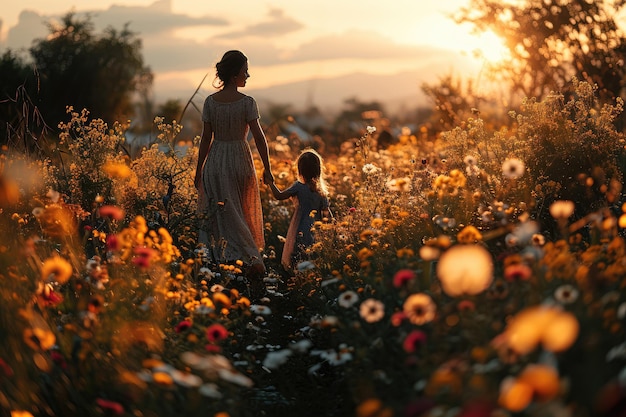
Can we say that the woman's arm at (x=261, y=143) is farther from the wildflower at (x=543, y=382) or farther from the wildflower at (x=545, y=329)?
the wildflower at (x=543, y=382)

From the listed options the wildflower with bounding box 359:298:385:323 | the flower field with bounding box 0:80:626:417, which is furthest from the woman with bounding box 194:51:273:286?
the wildflower with bounding box 359:298:385:323

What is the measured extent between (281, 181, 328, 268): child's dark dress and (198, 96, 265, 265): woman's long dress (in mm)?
320

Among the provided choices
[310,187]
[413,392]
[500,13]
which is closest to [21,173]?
[310,187]

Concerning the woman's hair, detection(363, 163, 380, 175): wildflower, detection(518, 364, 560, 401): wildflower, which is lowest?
detection(518, 364, 560, 401): wildflower

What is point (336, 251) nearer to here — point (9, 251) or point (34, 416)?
point (9, 251)

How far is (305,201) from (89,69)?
24.5m

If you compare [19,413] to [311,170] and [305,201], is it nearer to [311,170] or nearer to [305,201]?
[305,201]

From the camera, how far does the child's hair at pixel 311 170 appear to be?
7.51m

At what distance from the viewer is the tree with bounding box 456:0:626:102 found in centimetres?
1407

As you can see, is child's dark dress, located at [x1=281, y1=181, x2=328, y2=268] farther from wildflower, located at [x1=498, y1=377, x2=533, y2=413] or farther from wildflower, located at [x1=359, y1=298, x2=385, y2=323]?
wildflower, located at [x1=498, y1=377, x2=533, y2=413]

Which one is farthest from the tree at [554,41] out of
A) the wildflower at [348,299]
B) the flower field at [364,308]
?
the wildflower at [348,299]

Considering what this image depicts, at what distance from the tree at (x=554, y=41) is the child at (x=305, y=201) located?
25.2ft

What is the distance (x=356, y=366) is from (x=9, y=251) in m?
1.93

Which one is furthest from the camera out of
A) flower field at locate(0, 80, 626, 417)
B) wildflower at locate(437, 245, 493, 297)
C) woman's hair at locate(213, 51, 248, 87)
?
woman's hair at locate(213, 51, 248, 87)
